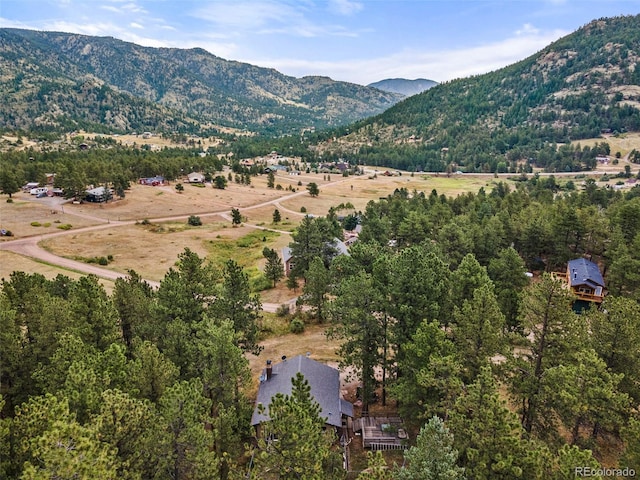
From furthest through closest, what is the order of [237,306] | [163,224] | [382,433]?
[163,224], [237,306], [382,433]

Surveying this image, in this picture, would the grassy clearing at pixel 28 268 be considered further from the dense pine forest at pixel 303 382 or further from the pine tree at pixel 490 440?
the pine tree at pixel 490 440

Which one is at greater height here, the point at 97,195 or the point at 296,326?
the point at 97,195

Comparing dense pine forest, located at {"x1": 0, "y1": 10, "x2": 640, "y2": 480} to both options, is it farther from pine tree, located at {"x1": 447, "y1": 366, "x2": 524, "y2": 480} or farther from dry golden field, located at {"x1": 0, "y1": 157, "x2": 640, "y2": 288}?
dry golden field, located at {"x1": 0, "y1": 157, "x2": 640, "y2": 288}

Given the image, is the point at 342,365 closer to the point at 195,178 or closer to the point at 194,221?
the point at 194,221

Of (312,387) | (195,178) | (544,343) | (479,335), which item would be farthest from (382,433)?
(195,178)

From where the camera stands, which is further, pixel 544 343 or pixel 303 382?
pixel 303 382

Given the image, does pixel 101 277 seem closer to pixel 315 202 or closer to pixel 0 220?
pixel 0 220
